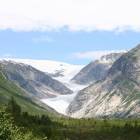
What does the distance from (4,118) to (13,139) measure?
15.0 feet

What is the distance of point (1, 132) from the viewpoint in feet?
248

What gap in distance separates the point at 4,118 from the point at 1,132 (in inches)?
283

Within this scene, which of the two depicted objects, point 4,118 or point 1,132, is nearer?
point 1,132

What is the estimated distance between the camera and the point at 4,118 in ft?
271

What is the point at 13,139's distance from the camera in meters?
79.4

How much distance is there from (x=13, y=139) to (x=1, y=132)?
4.27m
